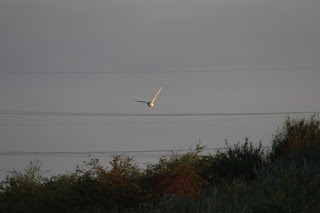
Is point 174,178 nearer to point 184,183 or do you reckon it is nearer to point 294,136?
point 184,183

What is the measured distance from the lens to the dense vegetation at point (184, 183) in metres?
23.0

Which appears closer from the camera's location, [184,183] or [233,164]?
[184,183]

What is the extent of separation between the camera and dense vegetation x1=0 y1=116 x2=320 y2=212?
23.0 m

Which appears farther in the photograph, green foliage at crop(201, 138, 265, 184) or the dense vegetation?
green foliage at crop(201, 138, 265, 184)

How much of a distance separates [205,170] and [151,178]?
7486 millimetres

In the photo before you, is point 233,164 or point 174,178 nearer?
point 174,178

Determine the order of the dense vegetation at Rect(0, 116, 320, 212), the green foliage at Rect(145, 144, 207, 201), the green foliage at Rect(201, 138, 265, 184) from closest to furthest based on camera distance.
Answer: the dense vegetation at Rect(0, 116, 320, 212)
the green foliage at Rect(145, 144, 207, 201)
the green foliage at Rect(201, 138, 265, 184)

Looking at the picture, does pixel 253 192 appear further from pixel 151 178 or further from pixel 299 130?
pixel 299 130

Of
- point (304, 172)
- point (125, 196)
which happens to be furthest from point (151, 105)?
point (304, 172)

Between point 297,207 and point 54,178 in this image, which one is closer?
point 297,207

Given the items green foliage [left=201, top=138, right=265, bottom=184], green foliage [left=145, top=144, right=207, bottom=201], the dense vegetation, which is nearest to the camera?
the dense vegetation

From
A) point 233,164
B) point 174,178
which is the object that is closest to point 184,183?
A: point 174,178

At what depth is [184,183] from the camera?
34.0 meters

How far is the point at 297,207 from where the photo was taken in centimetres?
1953
